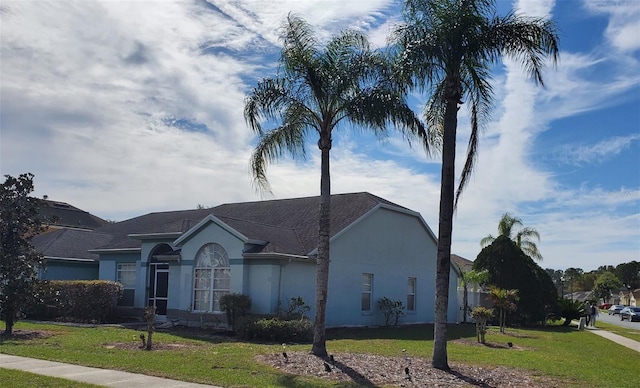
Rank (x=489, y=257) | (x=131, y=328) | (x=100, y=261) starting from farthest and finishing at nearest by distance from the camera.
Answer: (x=489, y=257) < (x=100, y=261) < (x=131, y=328)

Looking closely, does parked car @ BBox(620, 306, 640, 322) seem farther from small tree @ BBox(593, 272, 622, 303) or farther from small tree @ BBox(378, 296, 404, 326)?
small tree @ BBox(593, 272, 622, 303)

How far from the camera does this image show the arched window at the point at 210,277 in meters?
24.0

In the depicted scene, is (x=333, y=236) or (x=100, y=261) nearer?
(x=333, y=236)

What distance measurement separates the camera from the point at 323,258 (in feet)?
52.6

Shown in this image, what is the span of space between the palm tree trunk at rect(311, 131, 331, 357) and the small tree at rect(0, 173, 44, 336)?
10059 millimetres

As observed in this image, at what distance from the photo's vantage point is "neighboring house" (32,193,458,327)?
76.4 feet

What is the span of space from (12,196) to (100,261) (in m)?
10.8

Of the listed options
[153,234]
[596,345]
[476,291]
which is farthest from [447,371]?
[476,291]

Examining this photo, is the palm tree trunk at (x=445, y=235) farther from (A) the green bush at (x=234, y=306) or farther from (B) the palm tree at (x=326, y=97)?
(A) the green bush at (x=234, y=306)

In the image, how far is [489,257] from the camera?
116 ft

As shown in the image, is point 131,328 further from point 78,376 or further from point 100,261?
point 78,376

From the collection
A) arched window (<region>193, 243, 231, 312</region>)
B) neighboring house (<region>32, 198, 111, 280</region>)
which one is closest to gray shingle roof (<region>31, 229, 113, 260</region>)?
neighboring house (<region>32, 198, 111, 280</region>)

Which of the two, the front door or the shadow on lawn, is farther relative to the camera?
the front door

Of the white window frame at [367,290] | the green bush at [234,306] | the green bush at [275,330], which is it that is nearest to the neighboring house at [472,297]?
the white window frame at [367,290]
